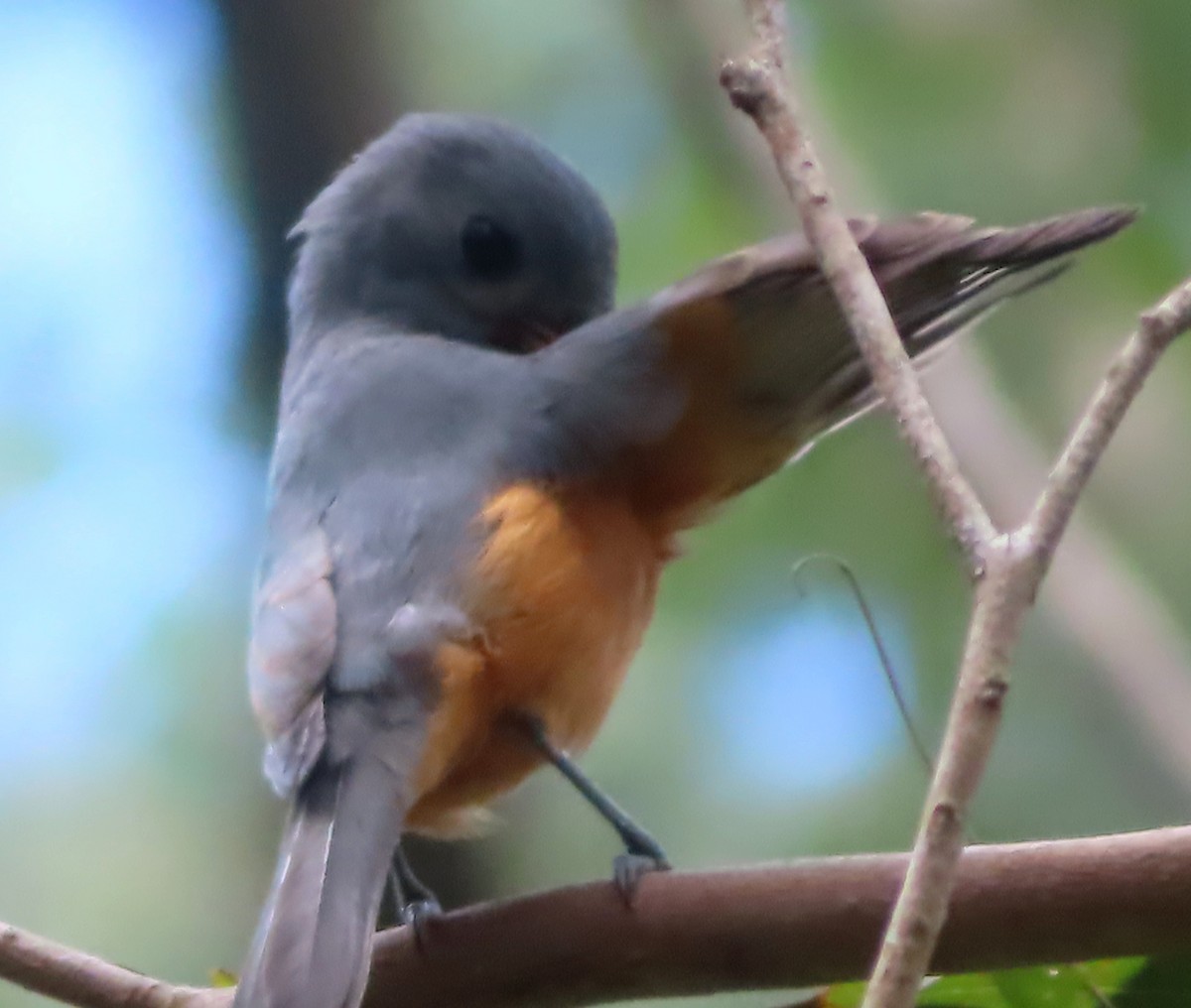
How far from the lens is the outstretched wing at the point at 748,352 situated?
1.33 metres

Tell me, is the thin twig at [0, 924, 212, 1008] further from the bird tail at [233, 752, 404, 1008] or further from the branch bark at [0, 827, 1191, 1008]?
the bird tail at [233, 752, 404, 1008]

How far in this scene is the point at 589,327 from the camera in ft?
5.23

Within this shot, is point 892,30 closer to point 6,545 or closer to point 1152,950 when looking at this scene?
point 6,545

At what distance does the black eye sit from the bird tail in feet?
2.51

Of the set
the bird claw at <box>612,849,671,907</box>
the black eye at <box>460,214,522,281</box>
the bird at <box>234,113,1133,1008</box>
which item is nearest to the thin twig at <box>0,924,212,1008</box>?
the bird at <box>234,113,1133,1008</box>

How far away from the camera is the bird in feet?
4.25

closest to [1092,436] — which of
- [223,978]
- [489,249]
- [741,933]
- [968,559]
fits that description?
[968,559]

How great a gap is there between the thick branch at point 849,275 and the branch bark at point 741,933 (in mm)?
285

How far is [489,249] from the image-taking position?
1944 millimetres

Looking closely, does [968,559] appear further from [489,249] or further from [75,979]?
[489,249]

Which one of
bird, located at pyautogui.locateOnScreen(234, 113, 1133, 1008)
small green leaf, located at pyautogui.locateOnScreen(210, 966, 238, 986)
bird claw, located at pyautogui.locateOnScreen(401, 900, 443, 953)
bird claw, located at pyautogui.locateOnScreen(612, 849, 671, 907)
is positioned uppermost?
bird, located at pyautogui.locateOnScreen(234, 113, 1133, 1008)

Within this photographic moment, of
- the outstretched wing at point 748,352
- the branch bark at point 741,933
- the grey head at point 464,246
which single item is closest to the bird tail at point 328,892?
the branch bark at point 741,933

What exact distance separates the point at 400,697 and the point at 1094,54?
1964 mm

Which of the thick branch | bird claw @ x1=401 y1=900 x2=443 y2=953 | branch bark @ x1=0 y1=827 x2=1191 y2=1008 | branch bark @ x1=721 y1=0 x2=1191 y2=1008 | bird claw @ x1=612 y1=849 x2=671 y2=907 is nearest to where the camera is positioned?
branch bark @ x1=721 y1=0 x2=1191 y2=1008
